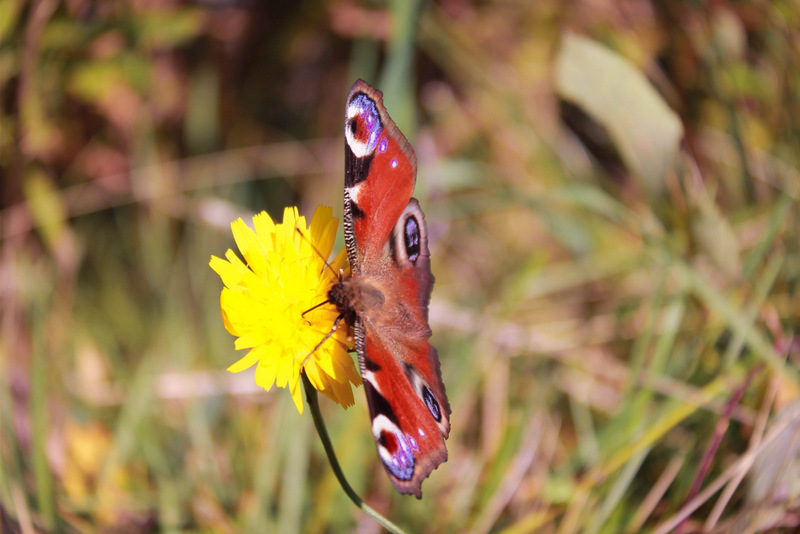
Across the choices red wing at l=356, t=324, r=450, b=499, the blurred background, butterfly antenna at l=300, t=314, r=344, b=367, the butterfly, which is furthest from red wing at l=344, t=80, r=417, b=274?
the blurred background

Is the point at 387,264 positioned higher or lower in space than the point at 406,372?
higher

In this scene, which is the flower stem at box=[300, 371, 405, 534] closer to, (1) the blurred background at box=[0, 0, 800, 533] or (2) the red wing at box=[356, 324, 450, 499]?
(2) the red wing at box=[356, 324, 450, 499]

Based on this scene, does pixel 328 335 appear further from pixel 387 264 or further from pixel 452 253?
pixel 452 253

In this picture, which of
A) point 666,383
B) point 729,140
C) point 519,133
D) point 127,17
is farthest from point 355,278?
point 729,140

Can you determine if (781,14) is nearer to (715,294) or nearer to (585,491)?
(715,294)

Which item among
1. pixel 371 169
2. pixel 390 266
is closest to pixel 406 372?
pixel 390 266

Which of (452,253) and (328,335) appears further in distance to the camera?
(452,253)

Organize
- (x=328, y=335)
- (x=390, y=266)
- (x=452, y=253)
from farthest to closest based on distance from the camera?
(x=452, y=253)
(x=390, y=266)
(x=328, y=335)

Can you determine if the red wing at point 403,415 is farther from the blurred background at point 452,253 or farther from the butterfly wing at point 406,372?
the blurred background at point 452,253

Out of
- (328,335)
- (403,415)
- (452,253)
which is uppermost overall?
(452,253)
